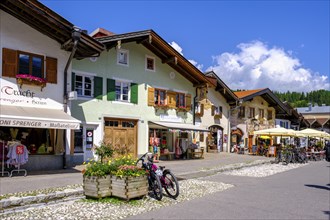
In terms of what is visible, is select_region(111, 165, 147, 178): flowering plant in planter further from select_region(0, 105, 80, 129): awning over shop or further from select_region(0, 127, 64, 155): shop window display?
select_region(0, 127, 64, 155): shop window display

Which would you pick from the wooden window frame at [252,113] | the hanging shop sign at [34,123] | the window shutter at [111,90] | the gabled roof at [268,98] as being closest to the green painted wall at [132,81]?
the window shutter at [111,90]

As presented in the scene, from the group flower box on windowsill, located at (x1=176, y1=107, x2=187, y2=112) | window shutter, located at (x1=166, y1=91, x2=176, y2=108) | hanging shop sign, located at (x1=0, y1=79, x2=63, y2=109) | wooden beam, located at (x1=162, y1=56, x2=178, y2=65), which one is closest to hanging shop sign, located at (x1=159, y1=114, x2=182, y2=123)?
flower box on windowsill, located at (x1=176, y1=107, x2=187, y2=112)

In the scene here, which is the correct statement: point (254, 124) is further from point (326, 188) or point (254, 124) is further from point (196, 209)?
point (196, 209)

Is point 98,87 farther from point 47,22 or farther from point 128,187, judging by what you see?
point 128,187

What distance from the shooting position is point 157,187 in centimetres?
872

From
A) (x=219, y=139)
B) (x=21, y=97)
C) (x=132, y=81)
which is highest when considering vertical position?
(x=132, y=81)

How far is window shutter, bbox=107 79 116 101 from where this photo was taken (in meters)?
18.3

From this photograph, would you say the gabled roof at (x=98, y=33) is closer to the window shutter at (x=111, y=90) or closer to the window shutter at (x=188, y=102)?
the window shutter at (x=111, y=90)

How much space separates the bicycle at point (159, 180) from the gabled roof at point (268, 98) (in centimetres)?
2167

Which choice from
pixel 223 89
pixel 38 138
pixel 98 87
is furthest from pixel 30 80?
pixel 223 89

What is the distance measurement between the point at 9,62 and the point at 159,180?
8242mm

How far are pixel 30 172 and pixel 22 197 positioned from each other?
5.82 meters

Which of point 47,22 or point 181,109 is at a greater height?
point 47,22

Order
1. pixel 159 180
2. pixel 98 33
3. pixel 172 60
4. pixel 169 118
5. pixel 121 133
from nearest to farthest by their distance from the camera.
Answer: pixel 159 180
pixel 121 133
pixel 98 33
pixel 172 60
pixel 169 118
